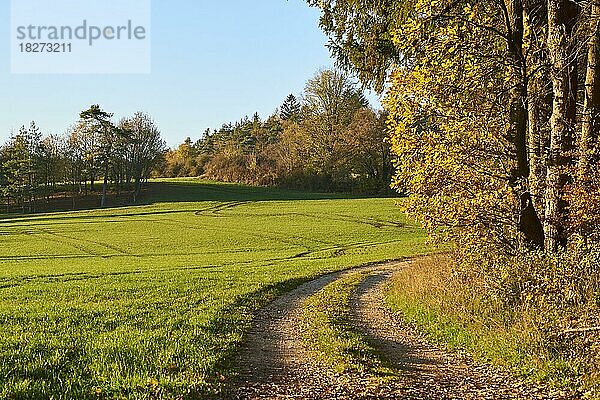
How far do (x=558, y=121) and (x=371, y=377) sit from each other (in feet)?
21.6

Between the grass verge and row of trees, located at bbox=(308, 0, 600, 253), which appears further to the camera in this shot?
row of trees, located at bbox=(308, 0, 600, 253)

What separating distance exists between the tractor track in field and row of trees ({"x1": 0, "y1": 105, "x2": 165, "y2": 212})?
242 ft

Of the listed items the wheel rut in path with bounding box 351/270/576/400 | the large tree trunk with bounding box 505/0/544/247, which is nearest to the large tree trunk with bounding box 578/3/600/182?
the large tree trunk with bounding box 505/0/544/247

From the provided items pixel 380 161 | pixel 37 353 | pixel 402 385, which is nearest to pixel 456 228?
pixel 402 385

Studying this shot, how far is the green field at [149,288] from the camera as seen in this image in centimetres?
686

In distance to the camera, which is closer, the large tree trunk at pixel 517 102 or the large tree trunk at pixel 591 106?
the large tree trunk at pixel 591 106

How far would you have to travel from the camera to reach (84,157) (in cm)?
7988

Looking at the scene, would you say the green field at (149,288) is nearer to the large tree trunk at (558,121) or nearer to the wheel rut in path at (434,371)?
the wheel rut in path at (434,371)

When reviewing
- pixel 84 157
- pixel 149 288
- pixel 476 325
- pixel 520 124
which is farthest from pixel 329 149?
pixel 476 325

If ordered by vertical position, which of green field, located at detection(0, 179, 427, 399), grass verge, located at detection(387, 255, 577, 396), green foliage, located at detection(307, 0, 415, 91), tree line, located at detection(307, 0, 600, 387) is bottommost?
green field, located at detection(0, 179, 427, 399)

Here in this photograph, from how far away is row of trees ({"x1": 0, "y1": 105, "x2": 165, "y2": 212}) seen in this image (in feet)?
249

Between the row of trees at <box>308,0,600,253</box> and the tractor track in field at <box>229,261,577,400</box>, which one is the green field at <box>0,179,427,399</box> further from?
the row of trees at <box>308,0,600,253</box>

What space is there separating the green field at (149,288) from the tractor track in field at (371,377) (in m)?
0.49

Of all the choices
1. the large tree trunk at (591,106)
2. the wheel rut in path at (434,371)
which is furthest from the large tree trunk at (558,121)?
the wheel rut in path at (434,371)
